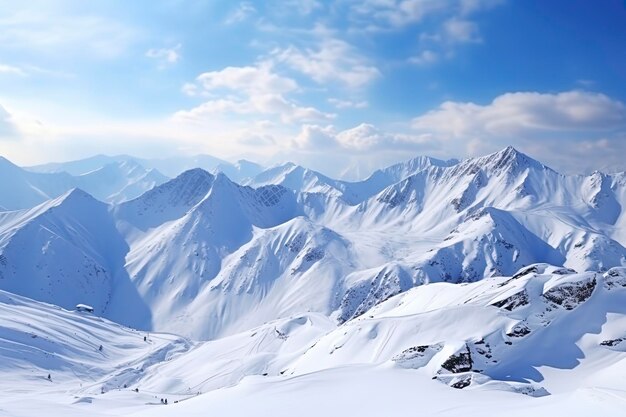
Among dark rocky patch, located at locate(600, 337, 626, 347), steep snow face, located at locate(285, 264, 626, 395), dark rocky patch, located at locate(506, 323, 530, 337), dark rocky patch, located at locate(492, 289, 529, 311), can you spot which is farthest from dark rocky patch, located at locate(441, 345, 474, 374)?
dark rocky patch, located at locate(600, 337, 626, 347)

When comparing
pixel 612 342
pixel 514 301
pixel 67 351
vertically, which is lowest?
pixel 67 351

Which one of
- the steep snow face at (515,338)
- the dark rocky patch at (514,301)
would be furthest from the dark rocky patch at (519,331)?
the dark rocky patch at (514,301)

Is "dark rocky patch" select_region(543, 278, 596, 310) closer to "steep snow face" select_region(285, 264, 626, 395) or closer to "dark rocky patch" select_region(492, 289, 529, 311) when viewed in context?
"steep snow face" select_region(285, 264, 626, 395)

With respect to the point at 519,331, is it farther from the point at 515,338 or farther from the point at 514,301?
the point at 514,301

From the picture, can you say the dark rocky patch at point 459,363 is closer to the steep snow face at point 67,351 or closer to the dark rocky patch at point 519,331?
the dark rocky patch at point 519,331

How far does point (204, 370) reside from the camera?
122 meters

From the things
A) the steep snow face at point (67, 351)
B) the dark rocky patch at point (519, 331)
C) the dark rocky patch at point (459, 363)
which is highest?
the dark rocky patch at point (519, 331)

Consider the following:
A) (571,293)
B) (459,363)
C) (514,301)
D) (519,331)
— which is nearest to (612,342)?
(571,293)

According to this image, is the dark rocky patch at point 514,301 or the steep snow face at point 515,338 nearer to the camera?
the steep snow face at point 515,338

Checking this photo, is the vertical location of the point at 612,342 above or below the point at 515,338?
below

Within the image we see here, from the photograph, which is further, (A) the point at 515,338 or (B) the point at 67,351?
(B) the point at 67,351

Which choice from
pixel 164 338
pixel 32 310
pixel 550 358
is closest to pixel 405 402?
pixel 550 358

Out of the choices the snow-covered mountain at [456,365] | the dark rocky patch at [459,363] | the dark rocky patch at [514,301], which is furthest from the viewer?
the dark rocky patch at [514,301]

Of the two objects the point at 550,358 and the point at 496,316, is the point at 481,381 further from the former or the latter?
the point at 496,316
